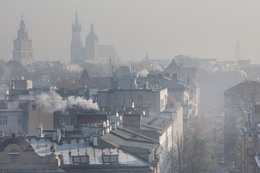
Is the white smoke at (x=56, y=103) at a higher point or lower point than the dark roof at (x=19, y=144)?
higher

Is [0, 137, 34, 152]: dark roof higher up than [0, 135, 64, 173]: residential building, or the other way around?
[0, 137, 34, 152]: dark roof

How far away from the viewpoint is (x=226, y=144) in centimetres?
7688

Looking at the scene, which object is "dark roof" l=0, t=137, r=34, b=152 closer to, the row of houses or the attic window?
the row of houses

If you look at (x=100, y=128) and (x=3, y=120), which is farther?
(x=3, y=120)

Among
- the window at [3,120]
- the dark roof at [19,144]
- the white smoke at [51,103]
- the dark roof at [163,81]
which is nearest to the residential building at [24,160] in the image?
the dark roof at [19,144]

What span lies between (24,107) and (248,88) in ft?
105

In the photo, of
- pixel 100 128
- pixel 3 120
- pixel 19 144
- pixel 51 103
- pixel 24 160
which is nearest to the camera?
pixel 24 160

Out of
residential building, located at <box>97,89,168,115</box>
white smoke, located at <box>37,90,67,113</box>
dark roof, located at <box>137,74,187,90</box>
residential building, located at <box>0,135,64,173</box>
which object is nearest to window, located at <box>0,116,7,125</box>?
white smoke, located at <box>37,90,67,113</box>

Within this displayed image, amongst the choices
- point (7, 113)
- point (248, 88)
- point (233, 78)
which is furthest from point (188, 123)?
point (233, 78)

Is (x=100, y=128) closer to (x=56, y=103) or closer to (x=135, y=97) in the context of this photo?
(x=56, y=103)

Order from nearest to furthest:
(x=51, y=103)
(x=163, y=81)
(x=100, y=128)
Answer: (x=100, y=128) < (x=51, y=103) < (x=163, y=81)

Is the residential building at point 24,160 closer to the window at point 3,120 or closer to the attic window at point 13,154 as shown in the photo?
the attic window at point 13,154

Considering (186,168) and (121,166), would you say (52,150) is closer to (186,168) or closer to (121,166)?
(121,166)

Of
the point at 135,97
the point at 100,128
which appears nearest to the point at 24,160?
the point at 100,128
